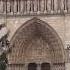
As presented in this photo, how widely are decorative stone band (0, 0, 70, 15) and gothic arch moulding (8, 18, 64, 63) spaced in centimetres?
37

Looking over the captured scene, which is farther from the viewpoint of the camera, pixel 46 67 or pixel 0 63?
pixel 46 67

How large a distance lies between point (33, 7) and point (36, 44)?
128cm

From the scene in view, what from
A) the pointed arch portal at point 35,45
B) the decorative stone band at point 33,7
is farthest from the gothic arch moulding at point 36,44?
the decorative stone band at point 33,7

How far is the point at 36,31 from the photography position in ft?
44.1

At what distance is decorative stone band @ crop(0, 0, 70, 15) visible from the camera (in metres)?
13.3

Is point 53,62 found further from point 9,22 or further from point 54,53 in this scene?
point 9,22

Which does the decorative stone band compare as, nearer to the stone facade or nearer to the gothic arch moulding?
the stone facade

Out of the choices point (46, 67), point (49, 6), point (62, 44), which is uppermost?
point (49, 6)

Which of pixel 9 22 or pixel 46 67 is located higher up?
pixel 9 22

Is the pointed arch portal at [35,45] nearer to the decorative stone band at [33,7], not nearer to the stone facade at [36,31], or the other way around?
the stone facade at [36,31]

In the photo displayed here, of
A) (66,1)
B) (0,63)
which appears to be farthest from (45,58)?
(0,63)

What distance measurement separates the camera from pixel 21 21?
13391mm

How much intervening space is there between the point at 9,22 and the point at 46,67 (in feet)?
6.58

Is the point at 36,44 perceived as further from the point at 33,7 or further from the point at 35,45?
the point at 33,7
